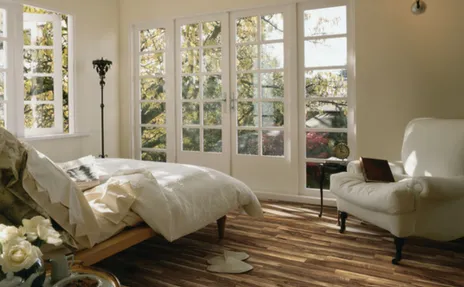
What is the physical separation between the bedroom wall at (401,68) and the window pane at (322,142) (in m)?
0.27

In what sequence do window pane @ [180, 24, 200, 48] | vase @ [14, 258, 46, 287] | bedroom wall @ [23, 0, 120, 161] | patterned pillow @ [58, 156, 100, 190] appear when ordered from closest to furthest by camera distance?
vase @ [14, 258, 46, 287] < patterned pillow @ [58, 156, 100, 190] < bedroom wall @ [23, 0, 120, 161] < window pane @ [180, 24, 200, 48]

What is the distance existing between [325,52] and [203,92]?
61.7 inches

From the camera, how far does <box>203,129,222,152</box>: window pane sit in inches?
192

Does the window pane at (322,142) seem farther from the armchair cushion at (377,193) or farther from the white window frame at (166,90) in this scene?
the white window frame at (166,90)

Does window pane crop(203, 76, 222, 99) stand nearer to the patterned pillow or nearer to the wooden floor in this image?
the wooden floor

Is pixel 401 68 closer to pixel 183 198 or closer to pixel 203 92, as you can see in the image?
pixel 203 92

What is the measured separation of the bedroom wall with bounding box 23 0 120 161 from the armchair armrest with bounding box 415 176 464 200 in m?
3.80

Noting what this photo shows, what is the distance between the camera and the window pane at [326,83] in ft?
13.6

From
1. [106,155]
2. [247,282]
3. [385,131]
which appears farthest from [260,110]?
[247,282]

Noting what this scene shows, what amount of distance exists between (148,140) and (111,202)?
3201 millimetres

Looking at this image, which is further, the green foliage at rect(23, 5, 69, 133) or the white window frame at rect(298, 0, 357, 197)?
the green foliage at rect(23, 5, 69, 133)

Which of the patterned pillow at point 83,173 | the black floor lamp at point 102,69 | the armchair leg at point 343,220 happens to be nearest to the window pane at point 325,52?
the armchair leg at point 343,220

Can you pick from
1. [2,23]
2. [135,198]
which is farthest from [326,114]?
[2,23]

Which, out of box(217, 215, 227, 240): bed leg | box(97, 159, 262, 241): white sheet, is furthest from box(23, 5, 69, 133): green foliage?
box(217, 215, 227, 240): bed leg
